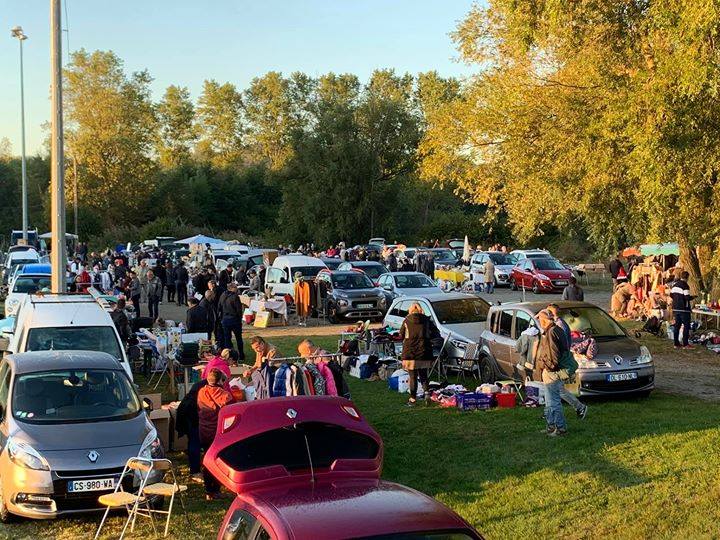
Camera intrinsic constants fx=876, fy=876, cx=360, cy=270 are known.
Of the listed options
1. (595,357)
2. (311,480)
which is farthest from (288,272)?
(311,480)

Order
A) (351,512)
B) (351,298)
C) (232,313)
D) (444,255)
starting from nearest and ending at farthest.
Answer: (351,512) → (232,313) → (351,298) → (444,255)

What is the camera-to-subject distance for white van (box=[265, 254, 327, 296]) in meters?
29.9

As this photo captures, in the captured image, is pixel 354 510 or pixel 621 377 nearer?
pixel 354 510

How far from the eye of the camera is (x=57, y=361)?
1073 cm

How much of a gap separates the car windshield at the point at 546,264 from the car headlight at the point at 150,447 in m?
29.4

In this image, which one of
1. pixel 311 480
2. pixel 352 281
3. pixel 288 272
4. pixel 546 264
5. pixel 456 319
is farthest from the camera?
pixel 546 264

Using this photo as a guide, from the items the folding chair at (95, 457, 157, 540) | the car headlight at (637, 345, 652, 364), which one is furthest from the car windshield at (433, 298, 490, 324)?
the folding chair at (95, 457, 157, 540)

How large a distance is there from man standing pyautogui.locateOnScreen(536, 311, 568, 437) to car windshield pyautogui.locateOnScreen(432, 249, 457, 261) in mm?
33150

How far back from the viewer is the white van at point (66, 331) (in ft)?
44.8

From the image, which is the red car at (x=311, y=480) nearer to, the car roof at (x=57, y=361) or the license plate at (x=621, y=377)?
the car roof at (x=57, y=361)

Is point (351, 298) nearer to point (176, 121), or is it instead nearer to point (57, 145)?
point (57, 145)

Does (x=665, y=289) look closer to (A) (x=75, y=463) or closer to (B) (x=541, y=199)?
(B) (x=541, y=199)

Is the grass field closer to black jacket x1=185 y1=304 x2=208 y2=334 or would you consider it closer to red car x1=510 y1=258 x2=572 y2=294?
black jacket x1=185 y1=304 x2=208 y2=334

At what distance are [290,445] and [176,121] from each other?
10444cm
